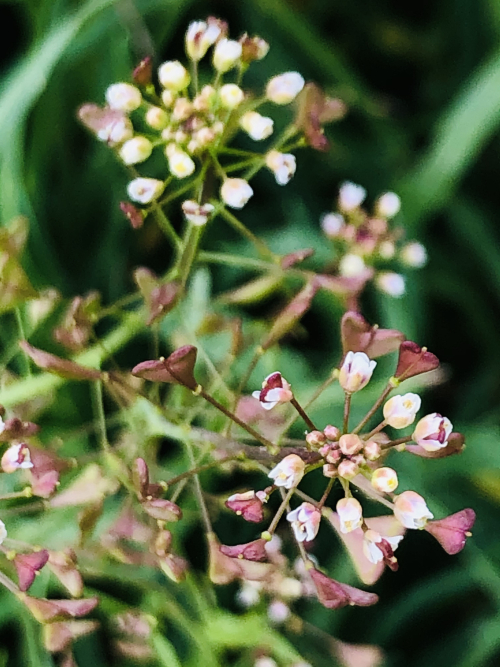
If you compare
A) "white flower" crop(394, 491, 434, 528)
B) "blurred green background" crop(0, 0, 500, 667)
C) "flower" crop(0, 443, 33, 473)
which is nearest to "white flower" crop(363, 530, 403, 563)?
"white flower" crop(394, 491, 434, 528)

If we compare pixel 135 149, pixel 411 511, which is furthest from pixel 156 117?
pixel 411 511

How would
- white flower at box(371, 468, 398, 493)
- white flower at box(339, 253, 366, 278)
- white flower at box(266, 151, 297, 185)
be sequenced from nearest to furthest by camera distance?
white flower at box(371, 468, 398, 493) < white flower at box(266, 151, 297, 185) < white flower at box(339, 253, 366, 278)

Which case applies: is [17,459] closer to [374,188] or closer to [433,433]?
[433,433]

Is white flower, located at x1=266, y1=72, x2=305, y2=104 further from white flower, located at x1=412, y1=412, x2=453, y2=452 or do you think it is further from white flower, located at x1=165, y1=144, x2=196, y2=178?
white flower, located at x1=412, y1=412, x2=453, y2=452

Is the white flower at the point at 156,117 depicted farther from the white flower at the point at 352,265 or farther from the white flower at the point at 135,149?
the white flower at the point at 352,265

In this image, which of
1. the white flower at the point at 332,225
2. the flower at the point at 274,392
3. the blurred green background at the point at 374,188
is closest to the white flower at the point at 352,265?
the white flower at the point at 332,225
